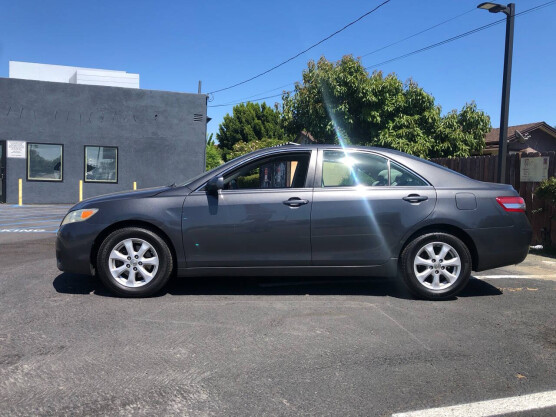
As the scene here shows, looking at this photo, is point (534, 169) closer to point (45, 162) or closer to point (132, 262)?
point (132, 262)

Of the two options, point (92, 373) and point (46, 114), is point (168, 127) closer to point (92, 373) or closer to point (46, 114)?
point (46, 114)

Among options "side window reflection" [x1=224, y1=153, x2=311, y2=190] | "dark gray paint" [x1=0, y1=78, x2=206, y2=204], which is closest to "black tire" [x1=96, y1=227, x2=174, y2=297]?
"side window reflection" [x1=224, y1=153, x2=311, y2=190]

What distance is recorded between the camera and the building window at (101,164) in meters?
19.6

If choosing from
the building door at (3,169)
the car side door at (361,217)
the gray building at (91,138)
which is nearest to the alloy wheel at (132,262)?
the car side door at (361,217)

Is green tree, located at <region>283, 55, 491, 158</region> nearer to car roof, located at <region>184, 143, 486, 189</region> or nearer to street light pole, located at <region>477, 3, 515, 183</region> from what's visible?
street light pole, located at <region>477, 3, 515, 183</region>

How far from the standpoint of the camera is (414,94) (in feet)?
55.7

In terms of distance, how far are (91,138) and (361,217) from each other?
56.5 ft

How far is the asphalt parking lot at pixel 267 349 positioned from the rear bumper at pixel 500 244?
1.43 ft

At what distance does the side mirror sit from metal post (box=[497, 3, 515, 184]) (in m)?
6.39

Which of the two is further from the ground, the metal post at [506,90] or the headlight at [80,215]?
the metal post at [506,90]

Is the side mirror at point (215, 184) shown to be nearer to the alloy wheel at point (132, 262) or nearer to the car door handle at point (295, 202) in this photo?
the car door handle at point (295, 202)

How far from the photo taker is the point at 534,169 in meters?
8.59

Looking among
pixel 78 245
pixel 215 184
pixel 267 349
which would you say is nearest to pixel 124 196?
pixel 78 245

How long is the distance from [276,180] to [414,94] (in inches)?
526
